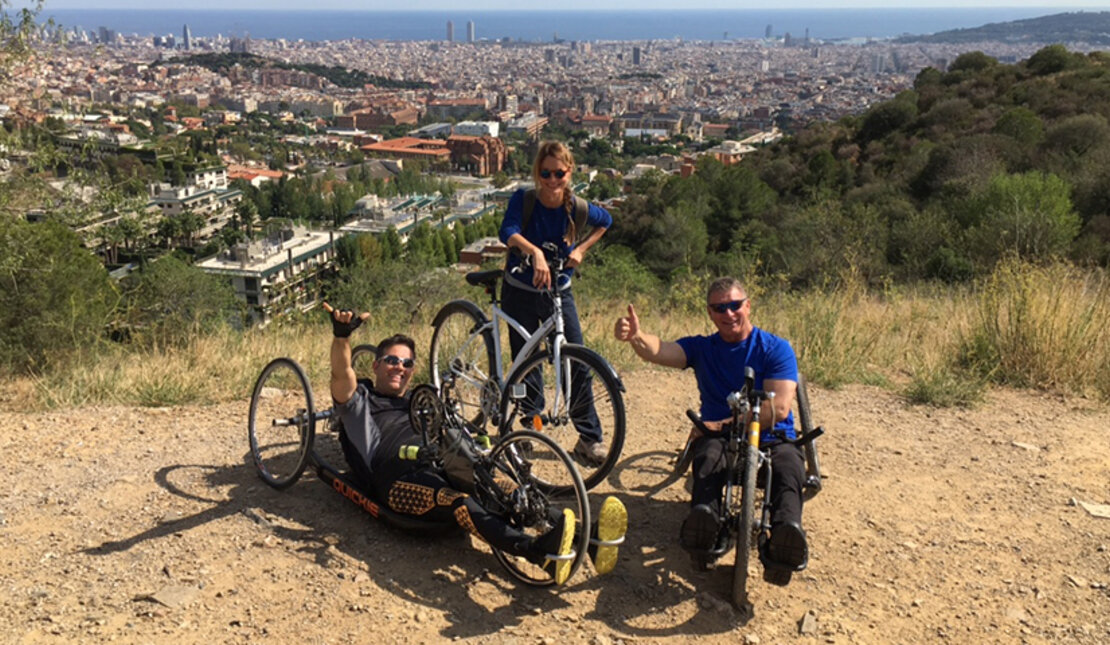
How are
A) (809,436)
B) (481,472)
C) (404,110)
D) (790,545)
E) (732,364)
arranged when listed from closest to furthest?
(790,545)
(809,436)
(481,472)
(732,364)
(404,110)

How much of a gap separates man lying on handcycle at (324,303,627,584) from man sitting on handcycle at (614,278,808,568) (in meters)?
0.31

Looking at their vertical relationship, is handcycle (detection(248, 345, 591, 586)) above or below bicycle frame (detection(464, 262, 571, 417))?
below

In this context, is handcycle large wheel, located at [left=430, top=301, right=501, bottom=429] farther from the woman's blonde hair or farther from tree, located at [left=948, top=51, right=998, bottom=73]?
tree, located at [left=948, top=51, right=998, bottom=73]

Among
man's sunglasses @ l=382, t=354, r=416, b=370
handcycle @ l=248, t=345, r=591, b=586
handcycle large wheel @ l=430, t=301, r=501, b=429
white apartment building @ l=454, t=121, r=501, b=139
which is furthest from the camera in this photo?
white apartment building @ l=454, t=121, r=501, b=139

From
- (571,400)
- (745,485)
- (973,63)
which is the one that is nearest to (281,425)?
(571,400)

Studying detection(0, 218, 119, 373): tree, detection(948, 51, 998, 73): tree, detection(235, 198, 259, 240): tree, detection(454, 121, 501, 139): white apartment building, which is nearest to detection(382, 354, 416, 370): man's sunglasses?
detection(0, 218, 119, 373): tree

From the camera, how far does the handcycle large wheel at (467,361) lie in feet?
12.7

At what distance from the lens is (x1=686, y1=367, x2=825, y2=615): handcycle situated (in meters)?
2.72

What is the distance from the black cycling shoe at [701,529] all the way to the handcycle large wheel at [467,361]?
3.97 feet

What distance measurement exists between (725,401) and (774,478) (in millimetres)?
403

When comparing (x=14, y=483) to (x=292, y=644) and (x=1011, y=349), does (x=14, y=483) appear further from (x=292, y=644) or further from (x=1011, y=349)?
(x=1011, y=349)

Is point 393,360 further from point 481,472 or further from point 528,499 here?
point 528,499

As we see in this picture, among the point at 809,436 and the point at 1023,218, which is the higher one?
the point at 809,436

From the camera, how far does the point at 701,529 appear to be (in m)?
2.76
